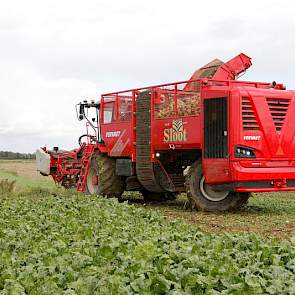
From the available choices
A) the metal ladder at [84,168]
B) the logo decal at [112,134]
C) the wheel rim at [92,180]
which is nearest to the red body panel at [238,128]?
the logo decal at [112,134]

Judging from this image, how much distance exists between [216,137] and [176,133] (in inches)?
42.6

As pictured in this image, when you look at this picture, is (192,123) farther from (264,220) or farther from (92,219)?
(92,219)

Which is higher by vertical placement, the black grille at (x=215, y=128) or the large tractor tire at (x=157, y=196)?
the black grille at (x=215, y=128)

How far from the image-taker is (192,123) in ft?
39.4

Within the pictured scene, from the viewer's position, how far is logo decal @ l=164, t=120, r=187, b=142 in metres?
12.2

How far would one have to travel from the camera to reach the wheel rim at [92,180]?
15.3 m

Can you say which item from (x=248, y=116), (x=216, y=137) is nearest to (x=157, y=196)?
(x=216, y=137)

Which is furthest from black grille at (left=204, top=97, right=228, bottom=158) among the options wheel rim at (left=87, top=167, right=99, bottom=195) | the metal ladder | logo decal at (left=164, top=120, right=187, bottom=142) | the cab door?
the metal ladder

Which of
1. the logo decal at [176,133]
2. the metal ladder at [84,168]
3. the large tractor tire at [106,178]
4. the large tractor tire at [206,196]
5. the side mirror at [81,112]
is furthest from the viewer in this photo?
the side mirror at [81,112]

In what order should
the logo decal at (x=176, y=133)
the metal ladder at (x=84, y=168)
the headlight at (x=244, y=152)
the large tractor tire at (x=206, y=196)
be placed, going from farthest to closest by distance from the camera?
1. the metal ladder at (x=84, y=168)
2. the logo decal at (x=176, y=133)
3. the large tractor tire at (x=206, y=196)
4. the headlight at (x=244, y=152)

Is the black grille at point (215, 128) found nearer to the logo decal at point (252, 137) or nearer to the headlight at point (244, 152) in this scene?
the headlight at point (244, 152)

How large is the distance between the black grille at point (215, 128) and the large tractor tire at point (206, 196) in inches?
25.5

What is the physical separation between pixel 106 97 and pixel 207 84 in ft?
13.1

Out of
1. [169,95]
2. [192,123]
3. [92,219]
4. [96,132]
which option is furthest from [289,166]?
[96,132]
